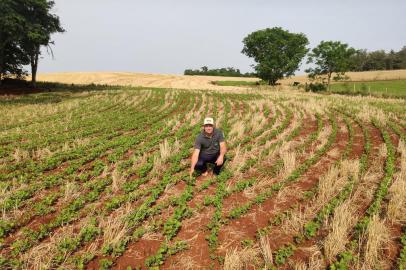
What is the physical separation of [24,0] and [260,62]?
42.1m

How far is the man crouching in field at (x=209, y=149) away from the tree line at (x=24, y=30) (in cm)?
2575

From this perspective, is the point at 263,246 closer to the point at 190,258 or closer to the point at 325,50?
the point at 190,258

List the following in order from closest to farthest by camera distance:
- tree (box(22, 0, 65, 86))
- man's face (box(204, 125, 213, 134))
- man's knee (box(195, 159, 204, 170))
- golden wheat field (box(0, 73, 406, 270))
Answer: golden wheat field (box(0, 73, 406, 270)) → man's face (box(204, 125, 213, 134)) → man's knee (box(195, 159, 204, 170)) → tree (box(22, 0, 65, 86))

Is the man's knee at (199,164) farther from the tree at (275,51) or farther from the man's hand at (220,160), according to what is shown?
the tree at (275,51)

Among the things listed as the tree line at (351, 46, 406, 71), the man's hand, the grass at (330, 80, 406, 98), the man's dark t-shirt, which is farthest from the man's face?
the tree line at (351, 46, 406, 71)

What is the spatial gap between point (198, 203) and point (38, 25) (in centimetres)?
3017

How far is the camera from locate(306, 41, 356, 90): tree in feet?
159

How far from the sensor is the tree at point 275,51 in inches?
2344

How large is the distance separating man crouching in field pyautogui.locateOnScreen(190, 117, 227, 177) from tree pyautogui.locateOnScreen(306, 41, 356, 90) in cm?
4492

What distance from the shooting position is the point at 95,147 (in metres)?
11.4

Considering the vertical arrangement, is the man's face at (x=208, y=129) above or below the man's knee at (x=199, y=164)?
above

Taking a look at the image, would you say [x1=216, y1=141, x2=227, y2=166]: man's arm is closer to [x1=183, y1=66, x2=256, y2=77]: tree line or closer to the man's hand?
the man's hand

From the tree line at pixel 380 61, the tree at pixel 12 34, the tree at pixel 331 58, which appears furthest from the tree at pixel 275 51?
the tree line at pixel 380 61

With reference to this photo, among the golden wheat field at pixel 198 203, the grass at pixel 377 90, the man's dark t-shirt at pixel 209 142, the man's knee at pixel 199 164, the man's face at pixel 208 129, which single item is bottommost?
the golden wheat field at pixel 198 203
